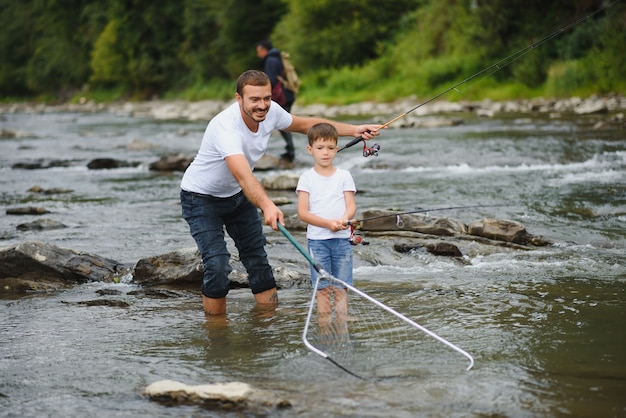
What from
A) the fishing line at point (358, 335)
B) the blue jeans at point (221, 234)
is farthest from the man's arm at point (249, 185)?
the blue jeans at point (221, 234)

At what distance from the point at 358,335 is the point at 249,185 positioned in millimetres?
1255

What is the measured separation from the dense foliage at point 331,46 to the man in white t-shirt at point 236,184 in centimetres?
1840

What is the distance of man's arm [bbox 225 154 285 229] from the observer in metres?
5.51

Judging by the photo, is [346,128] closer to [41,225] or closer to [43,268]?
[43,268]

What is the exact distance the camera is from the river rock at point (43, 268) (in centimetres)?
805

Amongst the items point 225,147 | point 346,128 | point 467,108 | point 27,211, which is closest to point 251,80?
point 225,147

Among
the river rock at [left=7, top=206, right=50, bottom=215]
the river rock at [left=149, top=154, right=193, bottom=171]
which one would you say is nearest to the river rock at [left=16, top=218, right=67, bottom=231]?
the river rock at [left=7, top=206, right=50, bottom=215]

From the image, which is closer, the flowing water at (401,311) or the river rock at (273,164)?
the flowing water at (401,311)

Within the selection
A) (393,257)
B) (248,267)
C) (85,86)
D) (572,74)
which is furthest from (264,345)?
(85,86)

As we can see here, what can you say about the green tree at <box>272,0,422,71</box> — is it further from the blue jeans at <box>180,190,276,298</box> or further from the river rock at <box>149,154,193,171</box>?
the blue jeans at <box>180,190,276,298</box>

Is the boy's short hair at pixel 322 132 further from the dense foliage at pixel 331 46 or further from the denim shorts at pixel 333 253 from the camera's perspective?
the dense foliage at pixel 331 46

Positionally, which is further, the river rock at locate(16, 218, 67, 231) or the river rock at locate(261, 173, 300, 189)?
the river rock at locate(261, 173, 300, 189)

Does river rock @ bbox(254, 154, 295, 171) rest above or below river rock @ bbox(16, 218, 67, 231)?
above

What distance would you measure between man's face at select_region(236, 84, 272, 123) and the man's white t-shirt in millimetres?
136
